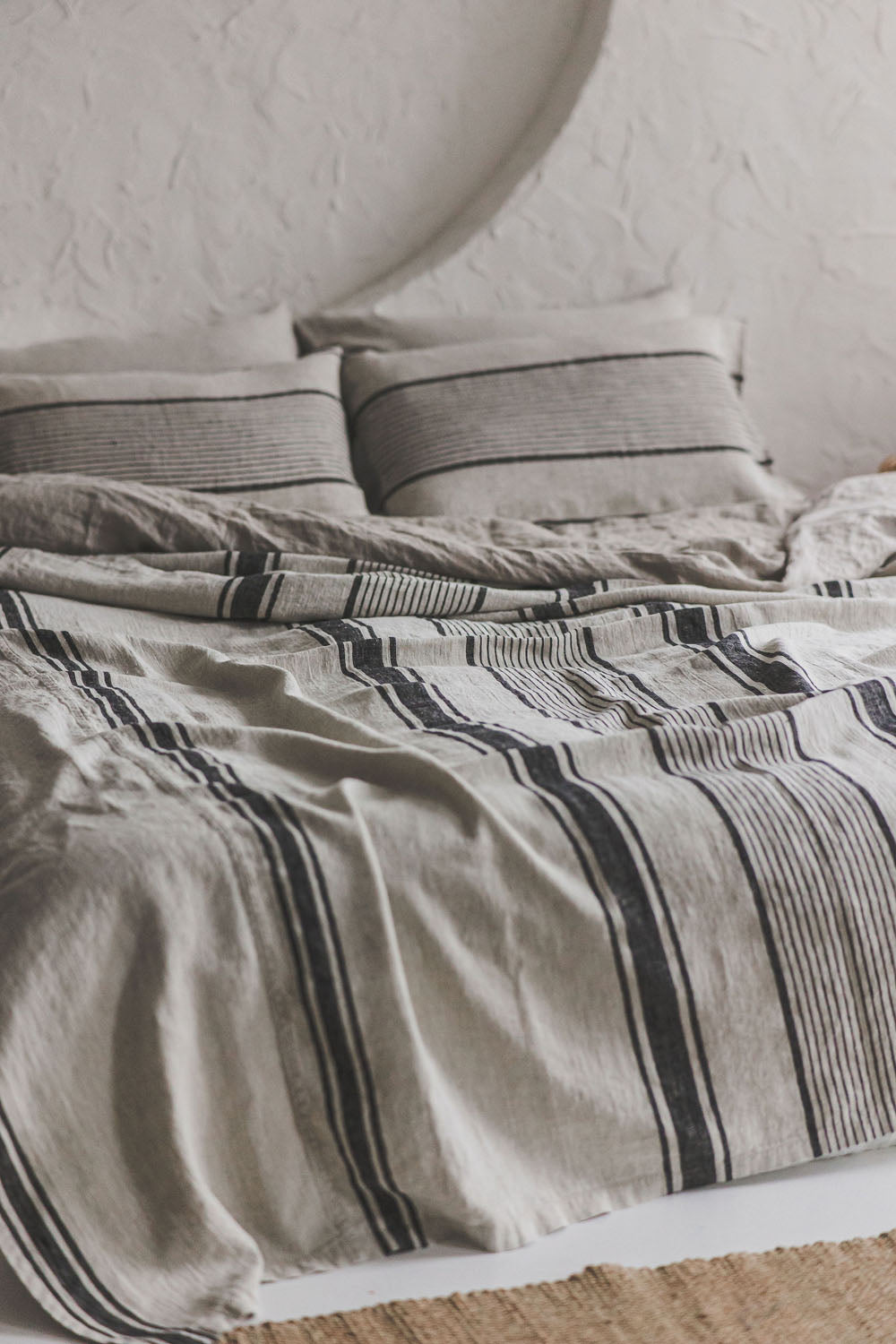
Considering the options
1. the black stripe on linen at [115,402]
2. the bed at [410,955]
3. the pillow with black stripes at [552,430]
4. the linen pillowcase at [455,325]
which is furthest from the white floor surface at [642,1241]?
the linen pillowcase at [455,325]

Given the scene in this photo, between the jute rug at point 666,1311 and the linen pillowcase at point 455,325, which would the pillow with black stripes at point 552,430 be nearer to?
the linen pillowcase at point 455,325

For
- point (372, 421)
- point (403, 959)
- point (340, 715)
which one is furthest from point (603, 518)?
point (403, 959)

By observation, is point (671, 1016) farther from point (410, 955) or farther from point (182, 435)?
point (182, 435)

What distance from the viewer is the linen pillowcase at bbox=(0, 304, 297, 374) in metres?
2.38

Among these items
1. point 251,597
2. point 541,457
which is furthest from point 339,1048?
point 541,457

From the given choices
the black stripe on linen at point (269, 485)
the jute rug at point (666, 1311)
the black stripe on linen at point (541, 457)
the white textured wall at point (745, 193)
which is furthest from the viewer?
the white textured wall at point (745, 193)

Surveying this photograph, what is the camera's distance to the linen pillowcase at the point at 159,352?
7.80 ft

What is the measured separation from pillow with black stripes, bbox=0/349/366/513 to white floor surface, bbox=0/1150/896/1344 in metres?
1.38

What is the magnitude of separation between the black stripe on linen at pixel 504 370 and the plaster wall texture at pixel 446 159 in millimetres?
387

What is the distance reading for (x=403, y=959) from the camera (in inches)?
37.8

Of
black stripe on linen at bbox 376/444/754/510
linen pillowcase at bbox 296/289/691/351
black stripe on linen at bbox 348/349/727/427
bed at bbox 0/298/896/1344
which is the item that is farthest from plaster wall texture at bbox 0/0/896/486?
bed at bbox 0/298/896/1344

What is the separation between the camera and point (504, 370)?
2.34 meters

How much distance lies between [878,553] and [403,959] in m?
1.10

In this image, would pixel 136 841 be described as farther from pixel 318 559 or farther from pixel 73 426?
pixel 73 426
